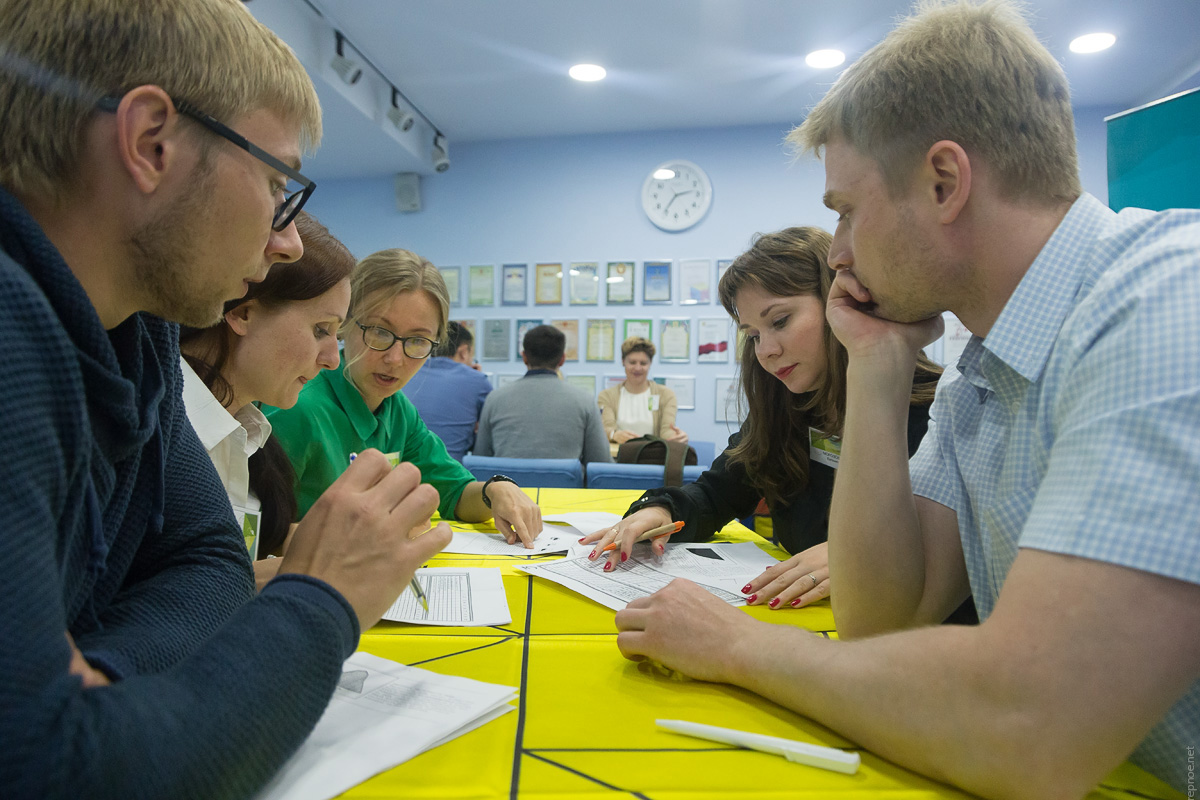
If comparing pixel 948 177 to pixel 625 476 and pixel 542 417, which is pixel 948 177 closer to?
pixel 625 476

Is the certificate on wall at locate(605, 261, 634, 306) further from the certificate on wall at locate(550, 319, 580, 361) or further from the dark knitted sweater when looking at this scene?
the dark knitted sweater

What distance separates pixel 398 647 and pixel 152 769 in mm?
438

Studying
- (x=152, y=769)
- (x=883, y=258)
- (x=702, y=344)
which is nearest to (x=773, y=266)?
(x=883, y=258)

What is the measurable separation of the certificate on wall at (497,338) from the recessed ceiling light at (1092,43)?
170 inches

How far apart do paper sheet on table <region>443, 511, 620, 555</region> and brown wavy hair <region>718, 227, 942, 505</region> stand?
410 millimetres

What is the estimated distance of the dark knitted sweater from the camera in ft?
1.41

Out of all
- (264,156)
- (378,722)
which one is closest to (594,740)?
(378,722)

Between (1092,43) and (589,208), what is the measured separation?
3.51 metres

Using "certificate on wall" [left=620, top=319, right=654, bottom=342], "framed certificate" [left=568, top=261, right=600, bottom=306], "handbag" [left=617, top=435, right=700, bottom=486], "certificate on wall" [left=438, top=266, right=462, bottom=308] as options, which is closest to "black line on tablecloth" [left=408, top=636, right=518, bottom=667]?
"handbag" [left=617, top=435, right=700, bottom=486]

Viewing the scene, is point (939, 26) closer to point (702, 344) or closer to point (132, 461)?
point (132, 461)

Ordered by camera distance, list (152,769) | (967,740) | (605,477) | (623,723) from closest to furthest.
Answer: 1. (152,769)
2. (967,740)
3. (623,723)
4. (605,477)

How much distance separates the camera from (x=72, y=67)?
61 cm

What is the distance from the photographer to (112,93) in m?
0.62

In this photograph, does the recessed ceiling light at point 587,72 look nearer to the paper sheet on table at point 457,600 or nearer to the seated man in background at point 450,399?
the seated man in background at point 450,399
